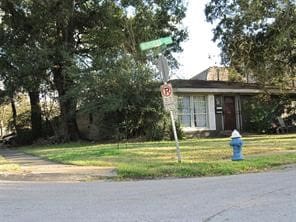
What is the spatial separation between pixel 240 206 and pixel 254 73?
25445 millimetres

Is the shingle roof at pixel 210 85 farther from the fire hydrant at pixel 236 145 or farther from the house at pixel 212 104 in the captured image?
the fire hydrant at pixel 236 145

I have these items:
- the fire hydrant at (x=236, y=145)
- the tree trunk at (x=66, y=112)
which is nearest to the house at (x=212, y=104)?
the tree trunk at (x=66, y=112)

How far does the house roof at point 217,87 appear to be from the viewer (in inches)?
1282

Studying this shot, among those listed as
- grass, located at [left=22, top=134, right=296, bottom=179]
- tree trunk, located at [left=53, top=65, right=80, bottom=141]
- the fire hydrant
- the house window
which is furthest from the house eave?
the fire hydrant

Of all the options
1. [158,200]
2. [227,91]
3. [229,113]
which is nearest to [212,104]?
[227,91]

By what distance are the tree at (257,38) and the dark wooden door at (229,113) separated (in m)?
2.14

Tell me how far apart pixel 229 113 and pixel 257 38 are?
6237 mm

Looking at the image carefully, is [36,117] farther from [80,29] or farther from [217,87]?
[217,87]

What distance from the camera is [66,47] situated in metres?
32.3

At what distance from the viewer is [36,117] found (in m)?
39.6

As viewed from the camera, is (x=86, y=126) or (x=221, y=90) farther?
(x=86, y=126)

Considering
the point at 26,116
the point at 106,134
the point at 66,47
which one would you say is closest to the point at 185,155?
the point at 106,134

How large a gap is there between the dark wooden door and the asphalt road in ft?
71.2

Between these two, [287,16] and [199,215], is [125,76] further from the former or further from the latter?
[199,215]
